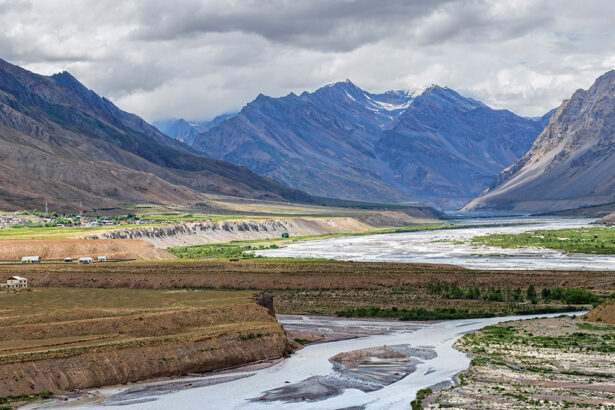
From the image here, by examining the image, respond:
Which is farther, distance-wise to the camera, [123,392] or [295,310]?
[295,310]

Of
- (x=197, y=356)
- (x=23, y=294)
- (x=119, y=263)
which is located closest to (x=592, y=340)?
(x=197, y=356)

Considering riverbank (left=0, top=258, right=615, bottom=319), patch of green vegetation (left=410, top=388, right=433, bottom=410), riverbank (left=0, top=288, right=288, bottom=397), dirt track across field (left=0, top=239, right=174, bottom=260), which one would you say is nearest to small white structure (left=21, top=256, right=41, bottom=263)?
dirt track across field (left=0, top=239, right=174, bottom=260)

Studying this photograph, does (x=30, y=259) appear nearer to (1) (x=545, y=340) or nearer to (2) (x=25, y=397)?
(2) (x=25, y=397)

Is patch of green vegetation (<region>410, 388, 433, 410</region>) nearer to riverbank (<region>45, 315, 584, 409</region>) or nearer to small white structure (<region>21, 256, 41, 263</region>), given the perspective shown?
riverbank (<region>45, 315, 584, 409</region>)

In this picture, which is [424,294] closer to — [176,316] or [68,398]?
[176,316]

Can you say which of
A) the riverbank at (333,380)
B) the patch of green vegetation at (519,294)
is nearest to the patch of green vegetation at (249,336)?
the riverbank at (333,380)

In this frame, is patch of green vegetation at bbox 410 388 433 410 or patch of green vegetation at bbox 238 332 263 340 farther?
patch of green vegetation at bbox 238 332 263 340
